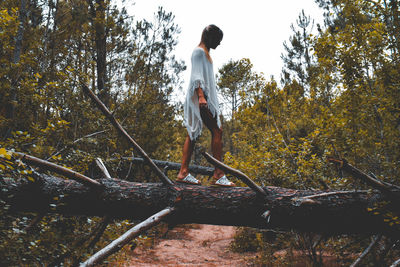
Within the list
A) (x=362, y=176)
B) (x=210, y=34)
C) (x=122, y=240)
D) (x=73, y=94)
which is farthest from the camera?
(x=73, y=94)

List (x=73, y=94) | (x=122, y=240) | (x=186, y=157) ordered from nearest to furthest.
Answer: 1. (x=122, y=240)
2. (x=186, y=157)
3. (x=73, y=94)

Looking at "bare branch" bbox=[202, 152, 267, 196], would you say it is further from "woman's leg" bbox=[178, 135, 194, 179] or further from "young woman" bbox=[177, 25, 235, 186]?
"woman's leg" bbox=[178, 135, 194, 179]

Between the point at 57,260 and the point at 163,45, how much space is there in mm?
8497

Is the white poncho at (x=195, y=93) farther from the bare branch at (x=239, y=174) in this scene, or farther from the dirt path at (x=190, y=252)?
the dirt path at (x=190, y=252)

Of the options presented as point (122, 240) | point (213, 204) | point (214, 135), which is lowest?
point (122, 240)

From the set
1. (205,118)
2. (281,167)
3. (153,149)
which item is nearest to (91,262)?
(205,118)

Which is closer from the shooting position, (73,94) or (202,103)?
(202,103)

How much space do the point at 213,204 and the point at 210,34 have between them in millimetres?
A: 1856

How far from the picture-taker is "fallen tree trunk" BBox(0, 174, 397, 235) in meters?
2.23

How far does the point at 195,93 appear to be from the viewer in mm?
2787

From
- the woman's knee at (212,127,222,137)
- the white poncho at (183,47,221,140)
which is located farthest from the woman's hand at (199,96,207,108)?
the woman's knee at (212,127,222,137)

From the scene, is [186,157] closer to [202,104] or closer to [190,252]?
[202,104]

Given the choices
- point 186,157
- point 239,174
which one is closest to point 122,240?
point 239,174

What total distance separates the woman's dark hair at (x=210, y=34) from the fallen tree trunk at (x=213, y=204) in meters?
1.65
